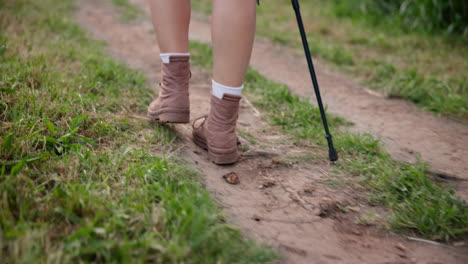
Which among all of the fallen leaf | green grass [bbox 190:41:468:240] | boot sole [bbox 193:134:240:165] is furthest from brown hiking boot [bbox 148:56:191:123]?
green grass [bbox 190:41:468:240]

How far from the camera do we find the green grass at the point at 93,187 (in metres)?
1.05

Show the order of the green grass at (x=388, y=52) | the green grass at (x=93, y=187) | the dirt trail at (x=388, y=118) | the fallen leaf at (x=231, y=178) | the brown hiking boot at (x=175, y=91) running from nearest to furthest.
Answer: the green grass at (x=93, y=187)
the fallen leaf at (x=231, y=178)
the brown hiking boot at (x=175, y=91)
the dirt trail at (x=388, y=118)
the green grass at (x=388, y=52)

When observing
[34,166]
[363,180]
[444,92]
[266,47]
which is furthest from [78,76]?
[444,92]

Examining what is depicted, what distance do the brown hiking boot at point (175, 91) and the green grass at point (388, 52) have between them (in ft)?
5.85

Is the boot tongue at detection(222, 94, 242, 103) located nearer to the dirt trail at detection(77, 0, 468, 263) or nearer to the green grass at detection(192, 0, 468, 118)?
the dirt trail at detection(77, 0, 468, 263)

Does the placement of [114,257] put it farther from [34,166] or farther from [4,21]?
[4,21]

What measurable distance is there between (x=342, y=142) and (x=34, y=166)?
1.44m

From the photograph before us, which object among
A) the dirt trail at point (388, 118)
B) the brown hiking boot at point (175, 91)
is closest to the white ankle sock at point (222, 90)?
the brown hiking boot at point (175, 91)

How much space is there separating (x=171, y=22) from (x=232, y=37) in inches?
14.1

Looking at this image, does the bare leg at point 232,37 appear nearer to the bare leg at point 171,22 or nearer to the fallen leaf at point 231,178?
the bare leg at point 171,22

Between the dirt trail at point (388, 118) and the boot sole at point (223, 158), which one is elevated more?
the boot sole at point (223, 158)

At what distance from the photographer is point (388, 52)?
377 centimetres

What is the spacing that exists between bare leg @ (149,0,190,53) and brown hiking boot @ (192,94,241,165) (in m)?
0.32

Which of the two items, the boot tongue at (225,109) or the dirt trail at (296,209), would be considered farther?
the boot tongue at (225,109)
